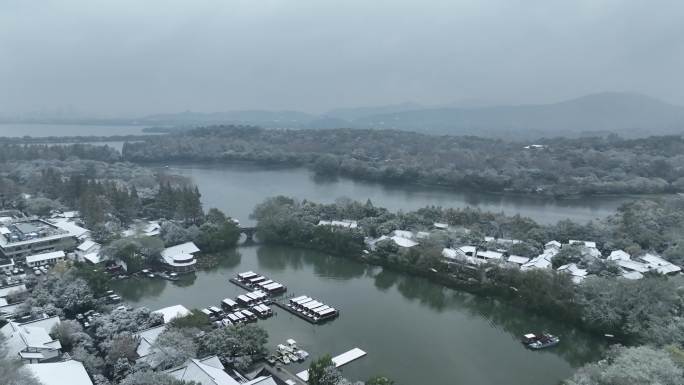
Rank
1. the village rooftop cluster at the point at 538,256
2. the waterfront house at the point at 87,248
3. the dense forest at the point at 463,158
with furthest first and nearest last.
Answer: the dense forest at the point at 463,158
the waterfront house at the point at 87,248
the village rooftop cluster at the point at 538,256

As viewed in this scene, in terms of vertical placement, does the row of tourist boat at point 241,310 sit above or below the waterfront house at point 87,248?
below

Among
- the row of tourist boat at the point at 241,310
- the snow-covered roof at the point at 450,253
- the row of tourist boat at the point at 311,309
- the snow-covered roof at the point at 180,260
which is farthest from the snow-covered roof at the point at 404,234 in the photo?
the snow-covered roof at the point at 180,260

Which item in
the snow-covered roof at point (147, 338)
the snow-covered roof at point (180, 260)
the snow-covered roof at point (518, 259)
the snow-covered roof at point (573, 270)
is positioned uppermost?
the snow-covered roof at point (573, 270)

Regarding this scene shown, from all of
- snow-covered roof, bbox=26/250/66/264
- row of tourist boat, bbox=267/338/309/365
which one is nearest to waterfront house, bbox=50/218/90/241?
snow-covered roof, bbox=26/250/66/264

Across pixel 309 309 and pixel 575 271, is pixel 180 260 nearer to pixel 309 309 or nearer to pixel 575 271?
pixel 309 309

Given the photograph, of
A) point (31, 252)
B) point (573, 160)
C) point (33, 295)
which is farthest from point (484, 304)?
point (573, 160)

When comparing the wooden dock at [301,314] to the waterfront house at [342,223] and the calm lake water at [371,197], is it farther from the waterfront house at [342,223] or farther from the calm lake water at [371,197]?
the calm lake water at [371,197]

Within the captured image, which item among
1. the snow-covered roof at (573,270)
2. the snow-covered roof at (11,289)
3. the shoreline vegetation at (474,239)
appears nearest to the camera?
the shoreline vegetation at (474,239)

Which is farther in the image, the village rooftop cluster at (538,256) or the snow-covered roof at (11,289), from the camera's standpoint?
the village rooftop cluster at (538,256)
